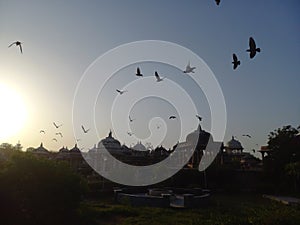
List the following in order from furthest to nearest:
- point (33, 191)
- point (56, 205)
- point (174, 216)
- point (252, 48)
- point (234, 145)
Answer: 1. point (234, 145)
2. point (174, 216)
3. point (56, 205)
4. point (33, 191)
5. point (252, 48)

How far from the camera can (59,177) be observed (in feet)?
38.5

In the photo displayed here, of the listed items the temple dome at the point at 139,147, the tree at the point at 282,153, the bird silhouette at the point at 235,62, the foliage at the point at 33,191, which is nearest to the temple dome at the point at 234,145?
the temple dome at the point at 139,147

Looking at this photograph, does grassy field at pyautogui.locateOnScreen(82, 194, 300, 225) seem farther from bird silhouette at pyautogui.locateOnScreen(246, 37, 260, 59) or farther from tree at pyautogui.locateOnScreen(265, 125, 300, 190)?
tree at pyautogui.locateOnScreen(265, 125, 300, 190)

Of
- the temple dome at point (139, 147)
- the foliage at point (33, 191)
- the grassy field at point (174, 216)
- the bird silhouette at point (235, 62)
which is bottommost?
the grassy field at point (174, 216)

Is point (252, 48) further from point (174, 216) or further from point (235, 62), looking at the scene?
point (174, 216)

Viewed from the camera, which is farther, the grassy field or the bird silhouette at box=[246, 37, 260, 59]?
the grassy field

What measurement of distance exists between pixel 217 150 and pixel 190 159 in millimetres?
3412

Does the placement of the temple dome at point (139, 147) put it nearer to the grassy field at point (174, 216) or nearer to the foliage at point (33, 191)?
the grassy field at point (174, 216)

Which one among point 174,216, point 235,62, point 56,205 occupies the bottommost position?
point 174,216

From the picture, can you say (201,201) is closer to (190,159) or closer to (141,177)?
(141,177)

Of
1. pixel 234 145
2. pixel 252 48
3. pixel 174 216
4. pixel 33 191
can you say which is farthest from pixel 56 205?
pixel 234 145

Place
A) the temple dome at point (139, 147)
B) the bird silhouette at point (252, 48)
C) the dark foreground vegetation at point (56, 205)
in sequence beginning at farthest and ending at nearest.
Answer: the temple dome at point (139, 147) < the dark foreground vegetation at point (56, 205) < the bird silhouette at point (252, 48)

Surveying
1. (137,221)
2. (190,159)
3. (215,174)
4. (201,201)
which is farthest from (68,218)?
(190,159)

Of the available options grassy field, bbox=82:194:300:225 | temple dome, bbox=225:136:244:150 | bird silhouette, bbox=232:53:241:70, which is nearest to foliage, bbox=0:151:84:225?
grassy field, bbox=82:194:300:225
